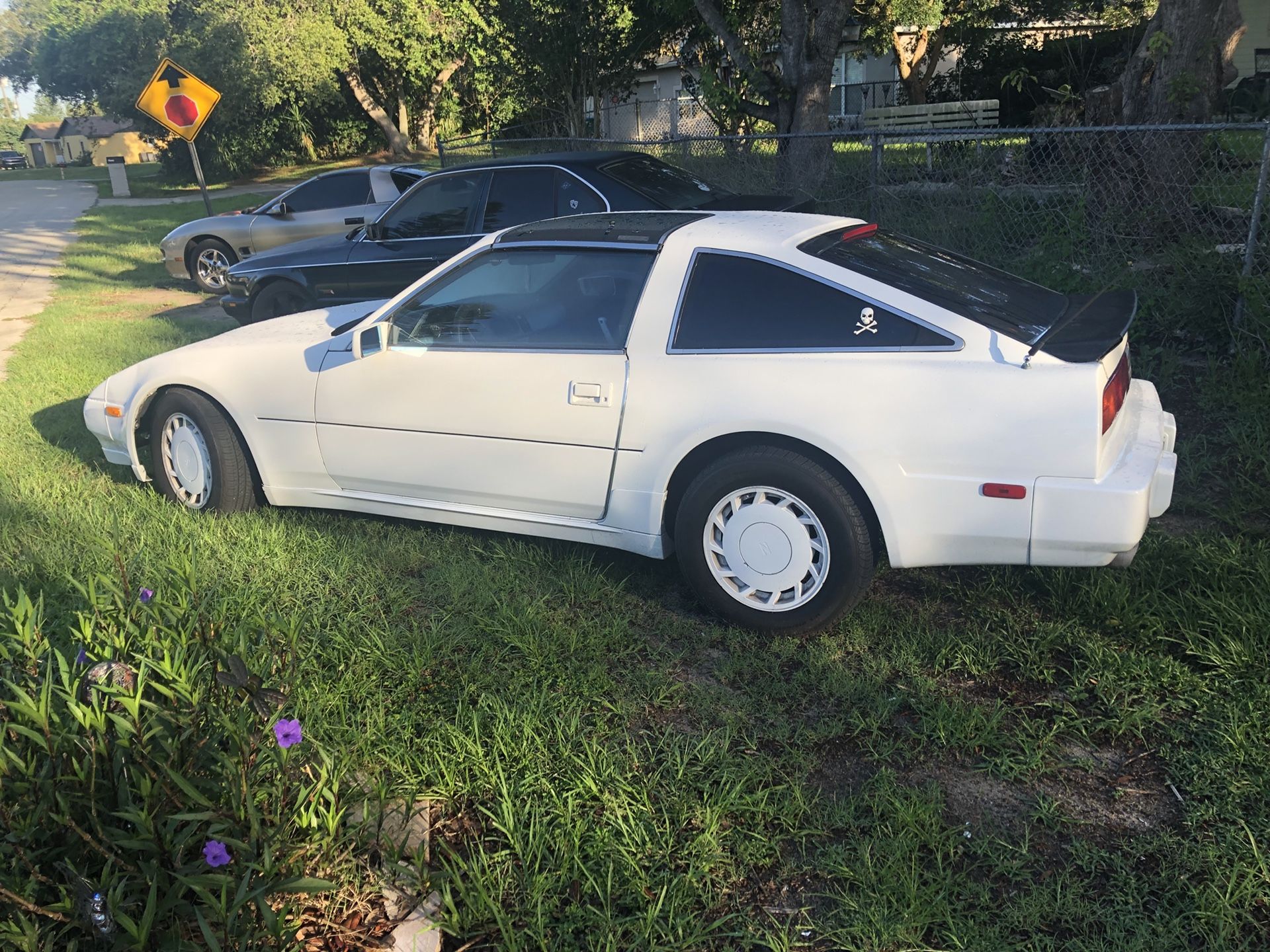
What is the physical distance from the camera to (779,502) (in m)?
3.75

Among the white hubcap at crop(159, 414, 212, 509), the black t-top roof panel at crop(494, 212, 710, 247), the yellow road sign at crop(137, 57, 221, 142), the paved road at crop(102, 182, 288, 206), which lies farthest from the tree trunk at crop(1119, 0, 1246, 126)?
the paved road at crop(102, 182, 288, 206)

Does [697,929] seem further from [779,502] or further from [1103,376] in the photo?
[1103,376]

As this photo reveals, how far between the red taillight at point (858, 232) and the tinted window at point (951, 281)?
1 cm

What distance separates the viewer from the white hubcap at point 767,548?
12.2ft

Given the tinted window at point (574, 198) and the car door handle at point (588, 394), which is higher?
the tinted window at point (574, 198)

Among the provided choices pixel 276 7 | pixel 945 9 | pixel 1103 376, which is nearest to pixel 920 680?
pixel 1103 376

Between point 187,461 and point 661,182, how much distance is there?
415 cm

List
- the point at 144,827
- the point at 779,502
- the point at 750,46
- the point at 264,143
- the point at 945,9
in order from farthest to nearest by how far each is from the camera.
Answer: the point at 264,143
the point at 945,9
the point at 750,46
the point at 779,502
the point at 144,827

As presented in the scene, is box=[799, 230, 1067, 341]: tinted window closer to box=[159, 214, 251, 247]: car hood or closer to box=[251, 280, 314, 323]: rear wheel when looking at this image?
box=[251, 280, 314, 323]: rear wheel

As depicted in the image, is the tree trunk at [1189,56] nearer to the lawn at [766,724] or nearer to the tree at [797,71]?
the tree at [797,71]

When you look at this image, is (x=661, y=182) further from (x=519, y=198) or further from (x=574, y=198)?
(x=519, y=198)

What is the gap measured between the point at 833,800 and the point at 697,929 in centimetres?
64

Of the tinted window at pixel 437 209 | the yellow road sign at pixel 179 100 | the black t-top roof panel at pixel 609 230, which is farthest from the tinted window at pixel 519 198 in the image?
the yellow road sign at pixel 179 100

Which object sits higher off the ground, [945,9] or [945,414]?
[945,9]
